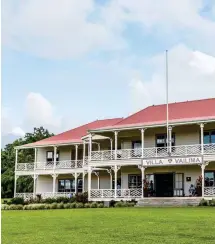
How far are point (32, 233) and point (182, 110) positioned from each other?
26.8 metres

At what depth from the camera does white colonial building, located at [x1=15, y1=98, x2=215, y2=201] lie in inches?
1294

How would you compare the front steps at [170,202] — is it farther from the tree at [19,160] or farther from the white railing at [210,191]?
the tree at [19,160]

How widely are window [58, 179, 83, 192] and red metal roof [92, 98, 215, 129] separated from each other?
837 centimetres

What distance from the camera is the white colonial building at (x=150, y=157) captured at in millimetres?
32875

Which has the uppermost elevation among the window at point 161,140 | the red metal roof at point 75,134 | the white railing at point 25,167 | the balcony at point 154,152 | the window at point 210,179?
the red metal roof at point 75,134

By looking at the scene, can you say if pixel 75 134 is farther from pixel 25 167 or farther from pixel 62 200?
pixel 62 200

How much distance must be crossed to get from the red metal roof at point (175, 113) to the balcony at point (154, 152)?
206 cm

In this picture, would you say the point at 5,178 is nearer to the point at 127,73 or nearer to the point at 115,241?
the point at 127,73

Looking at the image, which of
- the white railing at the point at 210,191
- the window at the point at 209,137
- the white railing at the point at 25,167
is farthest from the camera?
the white railing at the point at 25,167

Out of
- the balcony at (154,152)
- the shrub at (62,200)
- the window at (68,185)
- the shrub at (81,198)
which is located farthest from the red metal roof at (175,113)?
the window at (68,185)

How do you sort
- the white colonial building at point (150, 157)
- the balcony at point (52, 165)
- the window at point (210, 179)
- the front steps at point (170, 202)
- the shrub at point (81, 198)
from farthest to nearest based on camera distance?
the balcony at point (52, 165) < the shrub at point (81, 198) < the window at point (210, 179) < the white colonial building at point (150, 157) < the front steps at point (170, 202)

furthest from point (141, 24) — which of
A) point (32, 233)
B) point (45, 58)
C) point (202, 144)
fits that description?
point (202, 144)

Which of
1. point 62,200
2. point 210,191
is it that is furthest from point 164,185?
point 62,200

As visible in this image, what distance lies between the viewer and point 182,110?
3719cm
